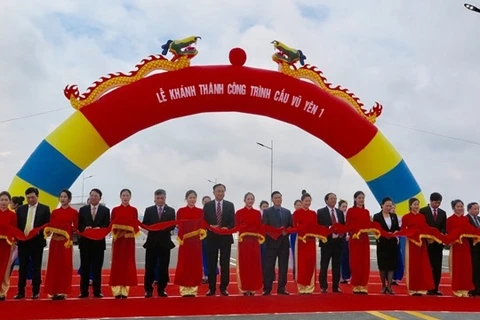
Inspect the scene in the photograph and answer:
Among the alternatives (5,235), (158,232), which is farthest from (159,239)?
(5,235)

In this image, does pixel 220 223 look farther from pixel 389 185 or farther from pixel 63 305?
pixel 389 185

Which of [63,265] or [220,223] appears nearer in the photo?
[63,265]

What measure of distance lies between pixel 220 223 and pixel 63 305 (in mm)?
2392

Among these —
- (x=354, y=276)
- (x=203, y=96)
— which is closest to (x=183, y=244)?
(x=354, y=276)

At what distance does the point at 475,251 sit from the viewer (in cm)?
821

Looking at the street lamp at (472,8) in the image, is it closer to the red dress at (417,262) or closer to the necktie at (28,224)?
the red dress at (417,262)

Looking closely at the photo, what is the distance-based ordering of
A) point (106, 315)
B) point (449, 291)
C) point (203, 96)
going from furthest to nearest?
point (203, 96) → point (449, 291) → point (106, 315)

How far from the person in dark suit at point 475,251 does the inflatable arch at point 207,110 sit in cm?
247

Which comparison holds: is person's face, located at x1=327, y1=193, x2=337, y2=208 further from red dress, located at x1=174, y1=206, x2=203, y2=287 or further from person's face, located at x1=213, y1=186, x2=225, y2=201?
red dress, located at x1=174, y1=206, x2=203, y2=287

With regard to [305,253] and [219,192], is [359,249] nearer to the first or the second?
[305,253]

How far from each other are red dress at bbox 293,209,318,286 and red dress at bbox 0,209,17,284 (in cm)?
389

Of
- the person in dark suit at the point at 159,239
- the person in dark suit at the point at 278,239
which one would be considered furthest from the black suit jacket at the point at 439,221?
the person in dark suit at the point at 159,239

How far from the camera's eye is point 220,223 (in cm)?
782

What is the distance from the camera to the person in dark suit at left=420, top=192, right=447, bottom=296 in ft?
26.7
